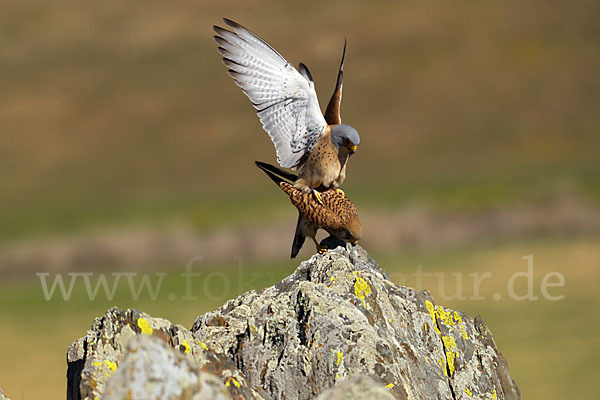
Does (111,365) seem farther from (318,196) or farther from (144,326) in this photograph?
(318,196)

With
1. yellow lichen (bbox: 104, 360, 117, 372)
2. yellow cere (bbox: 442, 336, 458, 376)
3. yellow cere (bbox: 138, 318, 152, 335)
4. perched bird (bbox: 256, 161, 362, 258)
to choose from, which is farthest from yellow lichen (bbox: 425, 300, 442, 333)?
yellow lichen (bbox: 104, 360, 117, 372)

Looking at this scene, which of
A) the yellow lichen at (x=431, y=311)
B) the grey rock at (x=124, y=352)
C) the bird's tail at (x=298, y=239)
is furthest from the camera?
the bird's tail at (x=298, y=239)

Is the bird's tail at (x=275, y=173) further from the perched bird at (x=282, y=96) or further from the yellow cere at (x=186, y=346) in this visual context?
the yellow cere at (x=186, y=346)

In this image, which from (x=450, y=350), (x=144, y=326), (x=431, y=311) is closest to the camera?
(x=144, y=326)

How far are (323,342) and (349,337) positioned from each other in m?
0.21

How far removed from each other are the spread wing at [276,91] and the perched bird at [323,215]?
2.68 feet

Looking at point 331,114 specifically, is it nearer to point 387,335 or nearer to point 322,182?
point 322,182

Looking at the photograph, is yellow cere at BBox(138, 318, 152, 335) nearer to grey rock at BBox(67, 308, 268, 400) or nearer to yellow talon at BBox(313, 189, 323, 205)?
grey rock at BBox(67, 308, 268, 400)

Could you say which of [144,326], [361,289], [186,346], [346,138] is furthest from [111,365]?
[346,138]

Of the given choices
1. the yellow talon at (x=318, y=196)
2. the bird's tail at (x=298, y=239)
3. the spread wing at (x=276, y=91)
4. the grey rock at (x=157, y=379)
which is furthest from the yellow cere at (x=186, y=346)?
the spread wing at (x=276, y=91)

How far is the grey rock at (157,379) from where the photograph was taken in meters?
4.16

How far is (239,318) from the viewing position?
704 centimetres

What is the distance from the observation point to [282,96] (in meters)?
9.82

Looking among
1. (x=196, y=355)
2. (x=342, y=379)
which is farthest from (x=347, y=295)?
(x=196, y=355)
